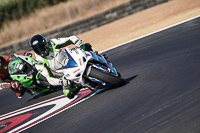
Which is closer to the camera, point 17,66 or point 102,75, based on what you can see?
point 102,75

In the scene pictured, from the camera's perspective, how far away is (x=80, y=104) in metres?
7.50

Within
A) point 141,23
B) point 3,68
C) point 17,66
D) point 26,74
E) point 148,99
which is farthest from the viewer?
point 141,23

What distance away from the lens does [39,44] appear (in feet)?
21.6

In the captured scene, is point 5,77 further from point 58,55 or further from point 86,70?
point 86,70

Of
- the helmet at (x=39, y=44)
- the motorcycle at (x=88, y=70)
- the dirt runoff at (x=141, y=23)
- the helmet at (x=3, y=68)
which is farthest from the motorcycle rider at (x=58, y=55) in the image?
the dirt runoff at (x=141, y=23)

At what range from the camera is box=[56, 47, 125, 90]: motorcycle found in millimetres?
6508

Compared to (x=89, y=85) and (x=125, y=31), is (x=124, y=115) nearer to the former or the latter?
(x=89, y=85)

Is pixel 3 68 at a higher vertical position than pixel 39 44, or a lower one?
lower

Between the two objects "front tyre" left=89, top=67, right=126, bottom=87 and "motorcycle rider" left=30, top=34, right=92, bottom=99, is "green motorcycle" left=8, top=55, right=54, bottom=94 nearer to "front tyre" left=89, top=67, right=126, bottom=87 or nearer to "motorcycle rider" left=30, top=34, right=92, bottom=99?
"motorcycle rider" left=30, top=34, right=92, bottom=99

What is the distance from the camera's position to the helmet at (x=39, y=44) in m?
6.58

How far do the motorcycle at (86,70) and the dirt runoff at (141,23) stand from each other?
244 inches

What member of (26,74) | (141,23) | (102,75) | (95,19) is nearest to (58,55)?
(102,75)

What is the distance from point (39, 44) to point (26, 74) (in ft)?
7.26

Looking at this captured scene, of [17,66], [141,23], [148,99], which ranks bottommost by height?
[148,99]
